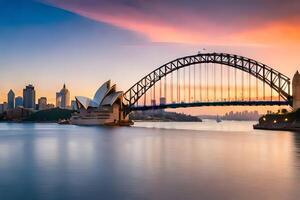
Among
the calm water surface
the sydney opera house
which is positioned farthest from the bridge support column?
the calm water surface

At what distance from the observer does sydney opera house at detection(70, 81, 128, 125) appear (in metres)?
144

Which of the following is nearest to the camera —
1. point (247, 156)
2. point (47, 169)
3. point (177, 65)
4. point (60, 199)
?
point (60, 199)

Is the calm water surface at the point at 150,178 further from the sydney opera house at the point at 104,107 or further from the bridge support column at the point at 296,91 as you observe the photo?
the sydney opera house at the point at 104,107

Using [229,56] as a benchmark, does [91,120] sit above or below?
below

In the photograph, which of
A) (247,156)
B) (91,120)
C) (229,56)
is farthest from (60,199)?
(91,120)

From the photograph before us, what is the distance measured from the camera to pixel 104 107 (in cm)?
14700

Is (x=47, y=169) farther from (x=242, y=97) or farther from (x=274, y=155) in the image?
(x=242, y=97)

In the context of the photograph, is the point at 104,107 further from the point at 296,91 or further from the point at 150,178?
the point at 150,178

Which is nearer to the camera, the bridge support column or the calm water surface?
the calm water surface

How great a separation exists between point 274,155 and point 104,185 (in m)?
23.4

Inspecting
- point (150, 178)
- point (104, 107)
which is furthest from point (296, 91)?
point (150, 178)

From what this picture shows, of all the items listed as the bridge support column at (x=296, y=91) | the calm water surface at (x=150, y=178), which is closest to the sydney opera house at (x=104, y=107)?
the bridge support column at (x=296, y=91)

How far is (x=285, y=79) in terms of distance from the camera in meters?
112

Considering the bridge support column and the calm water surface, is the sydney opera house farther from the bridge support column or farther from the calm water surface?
the calm water surface
